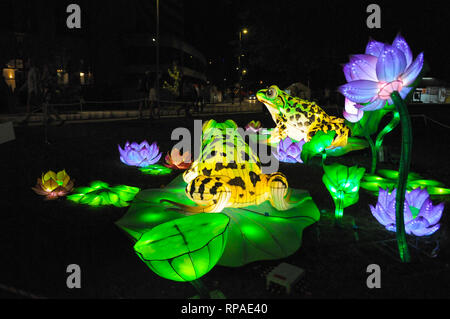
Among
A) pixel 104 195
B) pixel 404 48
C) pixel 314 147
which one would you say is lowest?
pixel 104 195

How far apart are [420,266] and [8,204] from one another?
479 centimetres

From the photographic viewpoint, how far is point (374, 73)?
111 inches

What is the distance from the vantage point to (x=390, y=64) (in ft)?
8.86

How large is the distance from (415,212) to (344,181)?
772mm

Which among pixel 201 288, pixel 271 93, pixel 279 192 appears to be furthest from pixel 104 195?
pixel 271 93

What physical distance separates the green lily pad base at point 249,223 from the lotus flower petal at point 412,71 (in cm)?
178

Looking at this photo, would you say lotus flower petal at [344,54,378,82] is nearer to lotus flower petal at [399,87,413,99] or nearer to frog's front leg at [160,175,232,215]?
lotus flower petal at [399,87,413,99]

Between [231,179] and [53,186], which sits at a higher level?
[231,179]

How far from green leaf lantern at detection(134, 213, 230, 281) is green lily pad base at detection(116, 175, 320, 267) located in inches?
20.1

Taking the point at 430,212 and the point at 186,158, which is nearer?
the point at 430,212

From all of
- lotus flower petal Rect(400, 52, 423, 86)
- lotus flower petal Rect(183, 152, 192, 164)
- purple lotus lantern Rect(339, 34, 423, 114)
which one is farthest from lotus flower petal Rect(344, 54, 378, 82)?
lotus flower petal Rect(183, 152, 192, 164)

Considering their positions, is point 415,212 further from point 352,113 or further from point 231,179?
point 352,113

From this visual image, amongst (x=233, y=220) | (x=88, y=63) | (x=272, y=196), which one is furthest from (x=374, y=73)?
(x=88, y=63)
